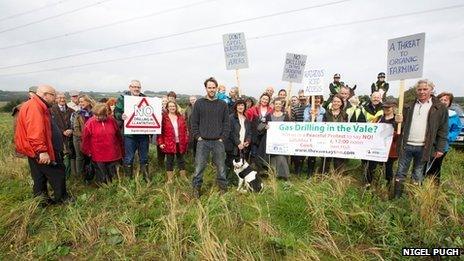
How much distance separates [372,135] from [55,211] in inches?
250

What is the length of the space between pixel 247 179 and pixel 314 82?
3233 mm

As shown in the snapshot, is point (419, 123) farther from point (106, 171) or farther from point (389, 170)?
point (106, 171)

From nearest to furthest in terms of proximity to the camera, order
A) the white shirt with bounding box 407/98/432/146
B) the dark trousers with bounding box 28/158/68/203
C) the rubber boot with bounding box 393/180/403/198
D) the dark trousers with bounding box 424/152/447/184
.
A: the white shirt with bounding box 407/98/432/146
the dark trousers with bounding box 28/158/68/203
the rubber boot with bounding box 393/180/403/198
the dark trousers with bounding box 424/152/447/184

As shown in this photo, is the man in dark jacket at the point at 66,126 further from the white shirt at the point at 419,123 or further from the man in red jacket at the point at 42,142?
the white shirt at the point at 419,123

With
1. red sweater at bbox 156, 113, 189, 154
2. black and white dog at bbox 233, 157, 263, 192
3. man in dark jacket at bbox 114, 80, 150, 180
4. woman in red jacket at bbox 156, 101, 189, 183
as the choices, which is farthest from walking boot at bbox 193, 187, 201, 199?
man in dark jacket at bbox 114, 80, 150, 180

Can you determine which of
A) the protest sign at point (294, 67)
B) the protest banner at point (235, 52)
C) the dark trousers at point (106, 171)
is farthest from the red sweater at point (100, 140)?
the protest sign at point (294, 67)

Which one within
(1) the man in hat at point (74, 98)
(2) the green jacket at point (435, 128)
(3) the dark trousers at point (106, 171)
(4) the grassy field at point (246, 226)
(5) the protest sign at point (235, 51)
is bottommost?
(4) the grassy field at point (246, 226)

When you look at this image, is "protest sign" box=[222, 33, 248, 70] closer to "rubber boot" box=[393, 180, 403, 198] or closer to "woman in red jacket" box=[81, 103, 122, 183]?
"woman in red jacket" box=[81, 103, 122, 183]

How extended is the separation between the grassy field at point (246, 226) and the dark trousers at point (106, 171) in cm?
81

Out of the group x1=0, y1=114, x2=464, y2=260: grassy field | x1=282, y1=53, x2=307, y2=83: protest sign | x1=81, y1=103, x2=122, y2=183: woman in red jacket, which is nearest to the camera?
x1=0, y1=114, x2=464, y2=260: grassy field

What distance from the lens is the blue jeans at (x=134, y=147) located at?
7.12 m

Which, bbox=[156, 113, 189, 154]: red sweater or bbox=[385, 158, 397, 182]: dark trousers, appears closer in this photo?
bbox=[385, 158, 397, 182]: dark trousers

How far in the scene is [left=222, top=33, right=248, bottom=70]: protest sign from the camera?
9000mm

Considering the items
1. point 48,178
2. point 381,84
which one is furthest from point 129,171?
point 381,84
